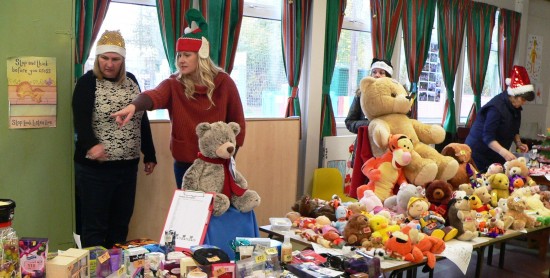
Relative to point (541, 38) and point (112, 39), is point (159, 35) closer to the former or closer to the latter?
point (112, 39)

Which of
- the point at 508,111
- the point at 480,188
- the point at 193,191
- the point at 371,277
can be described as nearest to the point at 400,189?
the point at 480,188

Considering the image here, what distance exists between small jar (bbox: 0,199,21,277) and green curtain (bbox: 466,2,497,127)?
6.05 meters

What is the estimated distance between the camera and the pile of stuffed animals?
7.47ft

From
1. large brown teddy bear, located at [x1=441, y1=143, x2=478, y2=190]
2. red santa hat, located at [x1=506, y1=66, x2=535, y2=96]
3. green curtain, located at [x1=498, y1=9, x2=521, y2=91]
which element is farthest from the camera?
green curtain, located at [x1=498, y1=9, x2=521, y2=91]

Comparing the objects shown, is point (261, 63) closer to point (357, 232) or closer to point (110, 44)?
point (110, 44)

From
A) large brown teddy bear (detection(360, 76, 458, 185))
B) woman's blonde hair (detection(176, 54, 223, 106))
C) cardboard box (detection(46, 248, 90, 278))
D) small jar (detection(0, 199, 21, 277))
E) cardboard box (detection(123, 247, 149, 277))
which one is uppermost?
woman's blonde hair (detection(176, 54, 223, 106))

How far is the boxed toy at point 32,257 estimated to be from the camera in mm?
1399

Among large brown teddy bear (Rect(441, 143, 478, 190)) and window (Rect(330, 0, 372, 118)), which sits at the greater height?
window (Rect(330, 0, 372, 118))

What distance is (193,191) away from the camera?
2098 mm

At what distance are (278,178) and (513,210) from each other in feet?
5.67

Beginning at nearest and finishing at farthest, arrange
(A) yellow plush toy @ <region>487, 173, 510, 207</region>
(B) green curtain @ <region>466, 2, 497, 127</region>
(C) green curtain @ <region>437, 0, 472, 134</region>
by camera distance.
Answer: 1. (A) yellow plush toy @ <region>487, 173, 510, 207</region>
2. (C) green curtain @ <region>437, 0, 472, 134</region>
3. (B) green curtain @ <region>466, 2, 497, 127</region>

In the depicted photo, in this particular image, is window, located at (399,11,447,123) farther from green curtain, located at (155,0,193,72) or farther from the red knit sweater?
the red knit sweater

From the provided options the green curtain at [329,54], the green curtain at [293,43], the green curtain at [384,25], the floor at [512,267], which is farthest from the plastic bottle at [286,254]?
the green curtain at [384,25]

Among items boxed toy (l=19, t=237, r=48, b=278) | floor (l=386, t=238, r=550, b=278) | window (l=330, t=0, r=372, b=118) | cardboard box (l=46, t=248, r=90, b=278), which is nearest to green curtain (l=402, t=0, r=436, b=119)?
window (l=330, t=0, r=372, b=118)
